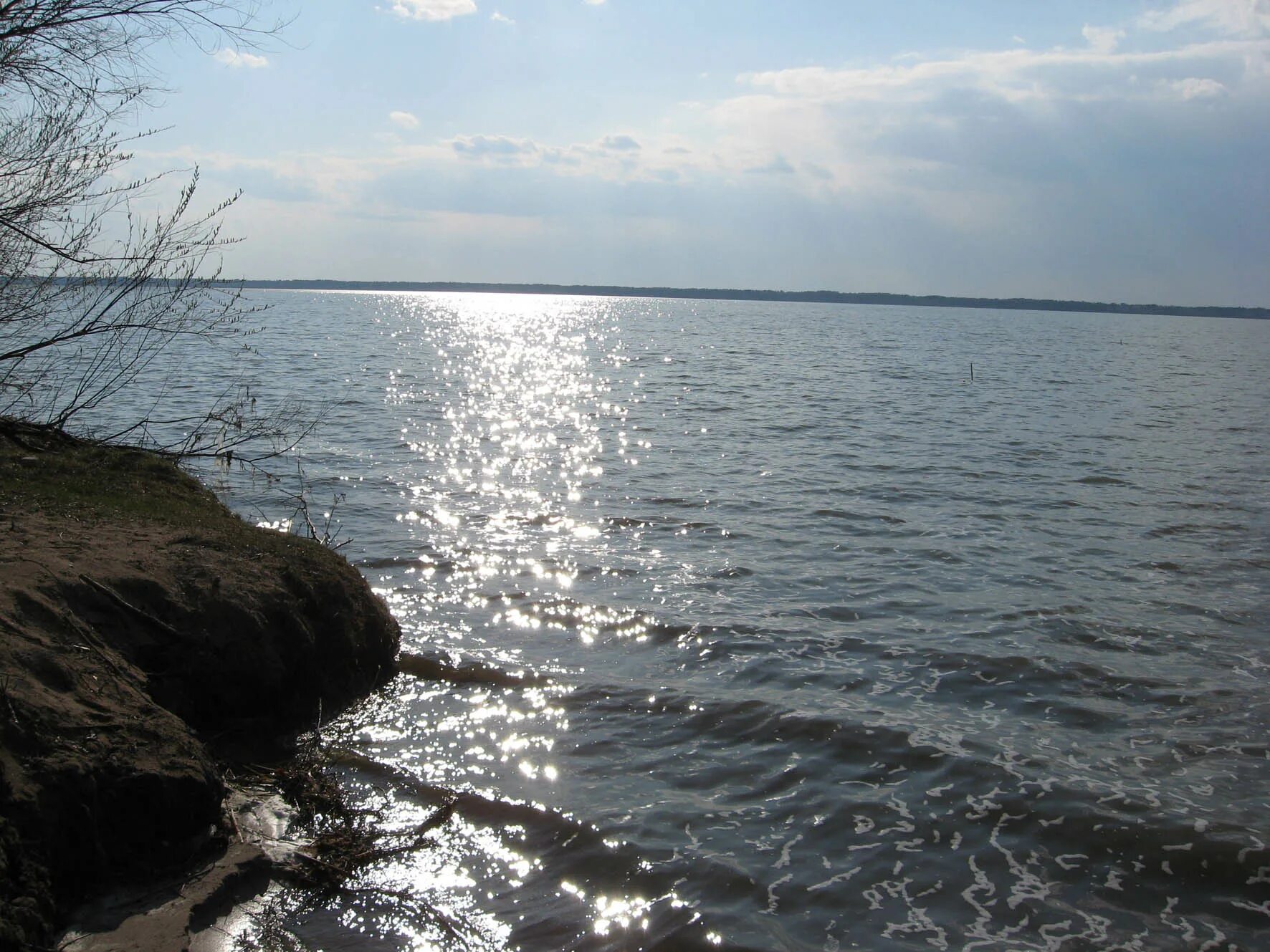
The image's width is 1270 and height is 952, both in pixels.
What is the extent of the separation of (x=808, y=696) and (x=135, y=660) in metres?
5.25

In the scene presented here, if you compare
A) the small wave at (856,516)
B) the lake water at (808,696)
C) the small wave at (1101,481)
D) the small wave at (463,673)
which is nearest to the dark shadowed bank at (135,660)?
the small wave at (463,673)

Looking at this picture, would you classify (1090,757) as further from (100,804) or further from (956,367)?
(956,367)

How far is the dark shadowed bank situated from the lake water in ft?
2.45

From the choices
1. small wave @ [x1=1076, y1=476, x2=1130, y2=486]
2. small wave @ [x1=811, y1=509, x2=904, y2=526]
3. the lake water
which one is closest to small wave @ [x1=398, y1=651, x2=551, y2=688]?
the lake water

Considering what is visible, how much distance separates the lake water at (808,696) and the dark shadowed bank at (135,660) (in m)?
0.75

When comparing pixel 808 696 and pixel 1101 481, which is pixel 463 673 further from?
pixel 1101 481

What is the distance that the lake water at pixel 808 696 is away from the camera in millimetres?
5355

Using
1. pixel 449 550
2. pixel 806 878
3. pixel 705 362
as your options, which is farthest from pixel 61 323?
pixel 705 362

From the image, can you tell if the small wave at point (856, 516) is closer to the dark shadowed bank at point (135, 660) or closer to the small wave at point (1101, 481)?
the small wave at point (1101, 481)

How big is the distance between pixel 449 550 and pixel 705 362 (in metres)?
37.3

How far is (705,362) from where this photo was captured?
4847cm

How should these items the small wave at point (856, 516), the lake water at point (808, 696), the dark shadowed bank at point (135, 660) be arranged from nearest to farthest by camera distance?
the dark shadowed bank at point (135, 660), the lake water at point (808, 696), the small wave at point (856, 516)

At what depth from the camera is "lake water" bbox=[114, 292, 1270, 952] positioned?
5.36 meters

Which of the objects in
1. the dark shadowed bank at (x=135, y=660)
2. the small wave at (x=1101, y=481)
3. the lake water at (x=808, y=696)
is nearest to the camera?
the dark shadowed bank at (x=135, y=660)
